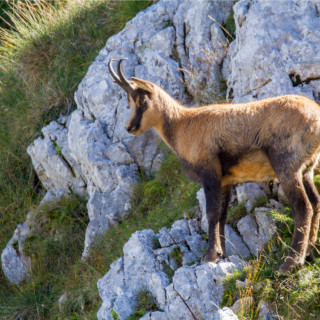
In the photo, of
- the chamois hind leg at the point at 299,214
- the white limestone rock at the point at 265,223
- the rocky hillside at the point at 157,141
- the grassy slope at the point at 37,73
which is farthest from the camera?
the grassy slope at the point at 37,73

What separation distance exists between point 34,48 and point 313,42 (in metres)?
8.24

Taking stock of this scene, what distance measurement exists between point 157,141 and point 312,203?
4498 mm

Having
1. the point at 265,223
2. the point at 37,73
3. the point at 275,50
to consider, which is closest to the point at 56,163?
the point at 37,73

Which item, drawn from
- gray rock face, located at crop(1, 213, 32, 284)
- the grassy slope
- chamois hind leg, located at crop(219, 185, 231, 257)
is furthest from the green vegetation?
gray rock face, located at crop(1, 213, 32, 284)

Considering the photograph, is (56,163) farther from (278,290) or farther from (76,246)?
(278,290)

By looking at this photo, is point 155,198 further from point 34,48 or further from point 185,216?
point 34,48

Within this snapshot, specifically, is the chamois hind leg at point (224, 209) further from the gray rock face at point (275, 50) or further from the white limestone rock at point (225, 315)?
the gray rock face at point (275, 50)

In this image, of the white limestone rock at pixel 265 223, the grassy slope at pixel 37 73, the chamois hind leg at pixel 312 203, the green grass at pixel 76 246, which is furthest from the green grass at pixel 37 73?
the chamois hind leg at pixel 312 203

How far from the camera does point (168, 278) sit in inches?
260

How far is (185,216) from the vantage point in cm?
774

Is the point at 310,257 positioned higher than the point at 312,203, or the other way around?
the point at 312,203

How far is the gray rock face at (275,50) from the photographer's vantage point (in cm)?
781

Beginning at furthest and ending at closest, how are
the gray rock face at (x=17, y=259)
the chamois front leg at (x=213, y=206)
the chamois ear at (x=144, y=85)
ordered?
the gray rock face at (x=17, y=259) < the chamois ear at (x=144, y=85) < the chamois front leg at (x=213, y=206)

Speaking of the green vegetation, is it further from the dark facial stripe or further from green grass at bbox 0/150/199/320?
the dark facial stripe
